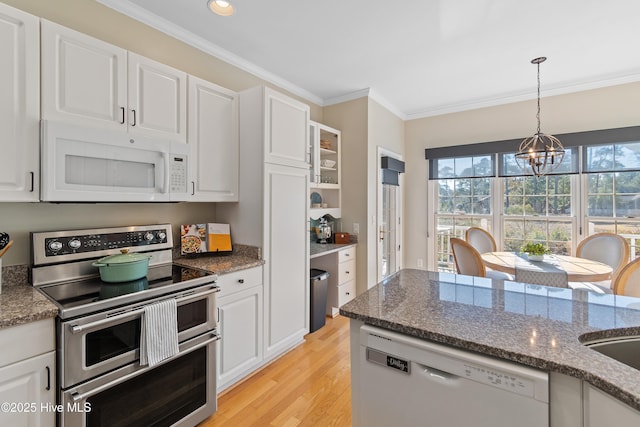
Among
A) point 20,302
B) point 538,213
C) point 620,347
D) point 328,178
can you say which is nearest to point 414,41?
point 328,178

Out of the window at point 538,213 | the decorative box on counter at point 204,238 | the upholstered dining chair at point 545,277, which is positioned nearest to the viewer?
the decorative box on counter at point 204,238

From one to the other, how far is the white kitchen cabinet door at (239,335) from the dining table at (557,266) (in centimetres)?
231

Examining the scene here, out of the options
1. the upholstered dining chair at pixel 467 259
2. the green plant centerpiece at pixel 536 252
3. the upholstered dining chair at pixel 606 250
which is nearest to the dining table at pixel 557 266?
the green plant centerpiece at pixel 536 252

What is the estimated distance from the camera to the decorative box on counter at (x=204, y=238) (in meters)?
2.28

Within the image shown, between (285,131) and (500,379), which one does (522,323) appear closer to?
(500,379)

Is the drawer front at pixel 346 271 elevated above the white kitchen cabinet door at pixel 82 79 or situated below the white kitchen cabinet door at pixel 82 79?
below

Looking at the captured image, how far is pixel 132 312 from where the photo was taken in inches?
56.4

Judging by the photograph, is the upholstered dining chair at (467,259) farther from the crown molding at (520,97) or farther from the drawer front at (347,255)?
the crown molding at (520,97)

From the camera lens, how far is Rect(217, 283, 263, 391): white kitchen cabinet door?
1998 millimetres

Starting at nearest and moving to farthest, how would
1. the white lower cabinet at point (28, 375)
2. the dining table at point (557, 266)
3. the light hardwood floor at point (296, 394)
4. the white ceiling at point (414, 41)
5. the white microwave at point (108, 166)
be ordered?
the white lower cabinet at point (28, 375)
the white microwave at point (108, 166)
the light hardwood floor at point (296, 394)
the white ceiling at point (414, 41)
the dining table at point (557, 266)

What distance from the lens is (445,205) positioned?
177 inches

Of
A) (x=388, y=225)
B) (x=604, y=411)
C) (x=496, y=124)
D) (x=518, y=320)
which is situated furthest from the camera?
(x=388, y=225)

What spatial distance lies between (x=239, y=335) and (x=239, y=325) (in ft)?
0.24

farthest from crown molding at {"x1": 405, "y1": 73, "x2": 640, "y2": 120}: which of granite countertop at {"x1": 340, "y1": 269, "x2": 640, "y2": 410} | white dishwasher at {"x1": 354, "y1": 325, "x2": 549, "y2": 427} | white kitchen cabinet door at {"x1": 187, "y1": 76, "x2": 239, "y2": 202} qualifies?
white dishwasher at {"x1": 354, "y1": 325, "x2": 549, "y2": 427}
